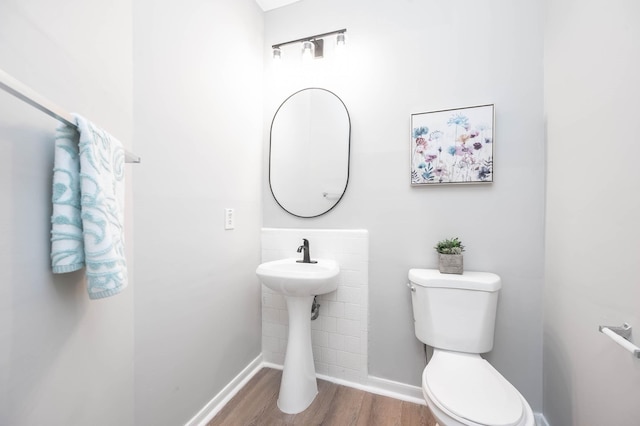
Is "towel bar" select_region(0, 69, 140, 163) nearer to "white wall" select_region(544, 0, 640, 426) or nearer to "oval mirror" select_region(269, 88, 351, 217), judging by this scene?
"oval mirror" select_region(269, 88, 351, 217)

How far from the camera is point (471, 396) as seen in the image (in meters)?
0.97

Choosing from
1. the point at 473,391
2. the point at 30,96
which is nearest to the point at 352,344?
the point at 473,391

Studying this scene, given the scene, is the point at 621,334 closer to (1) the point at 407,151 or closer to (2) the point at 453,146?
(2) the point at 453,146

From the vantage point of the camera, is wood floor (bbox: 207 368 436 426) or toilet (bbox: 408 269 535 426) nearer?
toilet (bbox: 408 269 535 426)

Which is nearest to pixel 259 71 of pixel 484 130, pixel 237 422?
pixel 484 130

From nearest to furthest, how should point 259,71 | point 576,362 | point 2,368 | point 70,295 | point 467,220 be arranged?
point 2,368 < point 70,295 < point 576,362 < point 467,220 < point 259,71

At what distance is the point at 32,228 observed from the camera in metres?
0.69

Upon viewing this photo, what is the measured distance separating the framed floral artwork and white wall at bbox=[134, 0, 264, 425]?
1.06 m

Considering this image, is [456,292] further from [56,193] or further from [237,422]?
[56,193]

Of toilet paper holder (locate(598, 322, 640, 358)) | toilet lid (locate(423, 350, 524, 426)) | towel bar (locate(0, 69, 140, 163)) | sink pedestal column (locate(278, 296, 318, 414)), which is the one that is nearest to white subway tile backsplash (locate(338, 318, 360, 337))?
sink pedestal column (locate(278, 296, 318, 414))

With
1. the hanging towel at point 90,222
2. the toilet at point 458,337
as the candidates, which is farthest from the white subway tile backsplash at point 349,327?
the hanging towel at point 90,222

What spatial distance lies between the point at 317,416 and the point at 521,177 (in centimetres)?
165

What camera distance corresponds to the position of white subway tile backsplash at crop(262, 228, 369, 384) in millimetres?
1625

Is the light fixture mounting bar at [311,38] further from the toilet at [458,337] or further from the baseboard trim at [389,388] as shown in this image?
the baseboard trim at [389,388]
